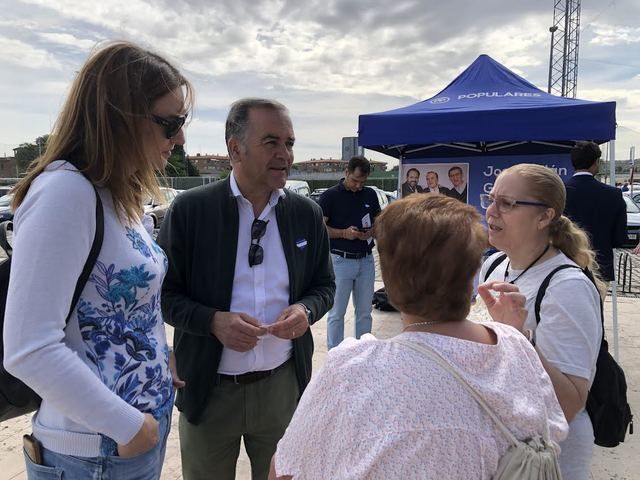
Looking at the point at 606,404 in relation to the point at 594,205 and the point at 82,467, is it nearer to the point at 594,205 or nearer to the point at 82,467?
the point at 82,467

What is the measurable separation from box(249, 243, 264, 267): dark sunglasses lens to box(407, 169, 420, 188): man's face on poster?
149 inches

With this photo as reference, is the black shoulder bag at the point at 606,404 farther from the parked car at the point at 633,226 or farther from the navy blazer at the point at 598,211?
the parked car at the point at 633,226

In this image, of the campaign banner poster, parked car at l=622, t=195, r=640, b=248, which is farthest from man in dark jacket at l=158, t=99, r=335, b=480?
parked car at l=622, t=195, r=640, b=248

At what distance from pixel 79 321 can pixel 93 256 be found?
166 millimetres

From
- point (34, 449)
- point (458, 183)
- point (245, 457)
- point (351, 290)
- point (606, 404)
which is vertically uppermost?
point (458, 183)

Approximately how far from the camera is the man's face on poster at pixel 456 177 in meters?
5.22

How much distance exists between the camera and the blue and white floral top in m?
1.00

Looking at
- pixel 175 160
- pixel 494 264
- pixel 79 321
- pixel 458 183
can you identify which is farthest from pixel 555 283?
pixel 458 183

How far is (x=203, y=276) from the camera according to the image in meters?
1.94

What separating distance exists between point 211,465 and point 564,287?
1571 millimetres

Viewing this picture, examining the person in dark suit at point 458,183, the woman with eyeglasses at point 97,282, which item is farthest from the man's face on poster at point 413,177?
the woman with eyeglasses at point 97,282

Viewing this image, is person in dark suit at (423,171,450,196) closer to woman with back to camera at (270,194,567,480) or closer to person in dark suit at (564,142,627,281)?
person in dark suit at (564,142,627,281)

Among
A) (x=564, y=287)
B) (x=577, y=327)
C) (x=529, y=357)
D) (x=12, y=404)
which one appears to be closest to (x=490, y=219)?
(x=564, y=287)

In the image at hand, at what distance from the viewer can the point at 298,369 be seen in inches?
81.6
